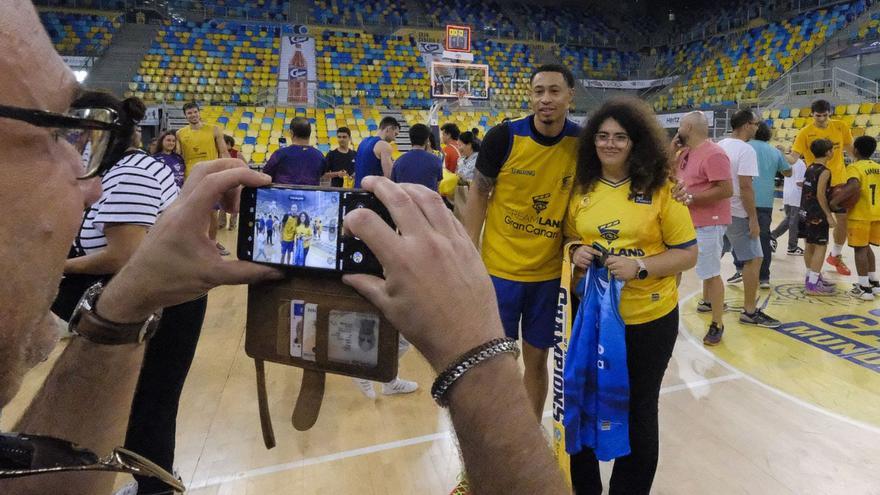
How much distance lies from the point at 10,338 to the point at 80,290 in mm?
1493

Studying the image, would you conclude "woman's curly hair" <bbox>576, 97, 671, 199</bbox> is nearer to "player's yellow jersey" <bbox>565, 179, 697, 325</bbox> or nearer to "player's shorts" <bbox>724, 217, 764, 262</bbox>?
"player's yellow jersey" <bbox>565, 179, 697, 325</bbox>

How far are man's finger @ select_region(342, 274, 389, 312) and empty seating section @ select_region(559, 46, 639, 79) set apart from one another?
2405 centimetres

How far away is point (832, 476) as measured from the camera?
7.27ft

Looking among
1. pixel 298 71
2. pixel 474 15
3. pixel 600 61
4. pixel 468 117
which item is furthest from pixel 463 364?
pixel 600 61

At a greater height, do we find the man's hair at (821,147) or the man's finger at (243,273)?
the man's hair at (821,147)

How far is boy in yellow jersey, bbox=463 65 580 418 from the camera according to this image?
7.23ft

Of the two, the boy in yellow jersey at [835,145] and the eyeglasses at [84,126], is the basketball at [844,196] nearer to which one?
the boy in yellow jersey at [835,145]

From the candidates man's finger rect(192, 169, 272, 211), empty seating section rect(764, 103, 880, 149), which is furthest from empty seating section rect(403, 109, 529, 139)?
man's finger rect(192, 169, 272, 211)

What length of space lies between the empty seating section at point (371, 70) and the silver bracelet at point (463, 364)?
687 inches

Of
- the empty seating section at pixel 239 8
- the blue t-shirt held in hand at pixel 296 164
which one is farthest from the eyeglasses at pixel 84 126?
the empty seating section at pixel 239 8

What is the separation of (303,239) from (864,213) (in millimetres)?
5750

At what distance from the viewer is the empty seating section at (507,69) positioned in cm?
1910

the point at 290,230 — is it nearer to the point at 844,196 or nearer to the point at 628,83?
the point at 844,196

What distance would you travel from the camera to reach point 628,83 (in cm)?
2250
